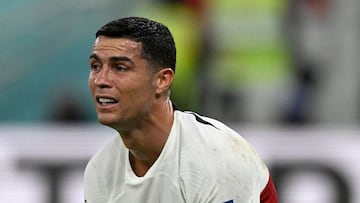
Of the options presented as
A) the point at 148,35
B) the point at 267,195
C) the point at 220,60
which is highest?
the point at 148,35

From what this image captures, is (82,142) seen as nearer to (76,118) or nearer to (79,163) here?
(79,163)

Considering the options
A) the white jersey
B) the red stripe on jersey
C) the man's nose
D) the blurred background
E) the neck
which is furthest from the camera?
the blurred background

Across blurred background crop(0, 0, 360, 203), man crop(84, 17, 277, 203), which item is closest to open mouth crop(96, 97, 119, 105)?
man crop(84, 17, 277, 203)

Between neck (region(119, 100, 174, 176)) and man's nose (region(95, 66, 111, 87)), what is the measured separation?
26 centimetres

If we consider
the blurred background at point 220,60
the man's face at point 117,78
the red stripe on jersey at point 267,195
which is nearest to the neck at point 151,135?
the man's face at point 117,78

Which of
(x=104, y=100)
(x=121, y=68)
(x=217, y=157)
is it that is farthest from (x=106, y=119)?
(x=217, y=157)

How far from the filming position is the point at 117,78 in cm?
388

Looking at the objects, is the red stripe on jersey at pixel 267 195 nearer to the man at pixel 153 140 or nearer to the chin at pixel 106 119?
the man at pixel 153 140

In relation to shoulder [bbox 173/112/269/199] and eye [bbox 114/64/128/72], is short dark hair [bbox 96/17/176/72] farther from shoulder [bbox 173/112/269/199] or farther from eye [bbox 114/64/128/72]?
shoulder [bbox 173/112/269/199]

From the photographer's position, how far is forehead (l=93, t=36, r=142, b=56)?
12.8ft

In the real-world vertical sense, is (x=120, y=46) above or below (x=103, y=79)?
above

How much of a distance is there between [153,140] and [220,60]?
211 inches

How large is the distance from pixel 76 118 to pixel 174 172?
17.0 ft

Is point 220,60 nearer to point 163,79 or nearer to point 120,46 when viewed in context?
point 163,79
